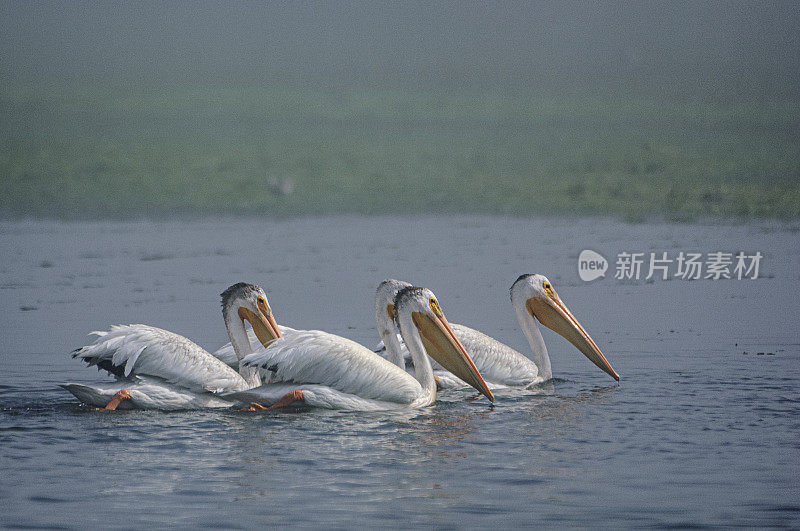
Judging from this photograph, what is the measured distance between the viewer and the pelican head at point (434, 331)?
25.0ft

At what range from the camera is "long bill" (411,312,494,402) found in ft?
25.2

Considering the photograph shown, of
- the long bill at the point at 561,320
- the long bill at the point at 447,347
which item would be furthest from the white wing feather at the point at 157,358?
the long bill at the point at 561,320

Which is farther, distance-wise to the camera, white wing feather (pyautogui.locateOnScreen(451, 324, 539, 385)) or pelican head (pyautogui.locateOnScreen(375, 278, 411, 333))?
white wing feather (pyautogui.locateOnScreen(451, 324, 539, 385))

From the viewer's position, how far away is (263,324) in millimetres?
7836

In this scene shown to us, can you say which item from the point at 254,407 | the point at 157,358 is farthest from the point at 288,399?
the point at 157,358

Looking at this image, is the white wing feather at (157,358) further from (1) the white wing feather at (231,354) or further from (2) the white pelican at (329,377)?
(1) the white wing feather at (231,354)

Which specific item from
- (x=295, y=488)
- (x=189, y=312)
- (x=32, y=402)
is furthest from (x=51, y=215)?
(x=295, y=488)

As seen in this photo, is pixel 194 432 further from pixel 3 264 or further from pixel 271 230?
pixel 271 230

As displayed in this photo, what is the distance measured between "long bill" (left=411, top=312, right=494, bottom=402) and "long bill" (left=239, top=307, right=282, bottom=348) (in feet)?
→ 3.09

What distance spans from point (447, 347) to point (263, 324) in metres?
1.23

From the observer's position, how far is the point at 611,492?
5.21 meters

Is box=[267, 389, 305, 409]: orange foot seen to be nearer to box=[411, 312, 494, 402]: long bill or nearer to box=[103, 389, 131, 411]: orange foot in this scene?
box=[103, 389, 131, 411]: orange foot

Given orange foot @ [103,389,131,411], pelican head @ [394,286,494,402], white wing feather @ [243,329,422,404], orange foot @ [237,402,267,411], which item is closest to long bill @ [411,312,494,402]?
pelican head @ [394,286,494,402]

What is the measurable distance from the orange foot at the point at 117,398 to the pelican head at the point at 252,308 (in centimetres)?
108
